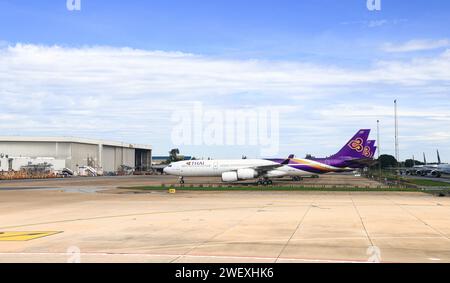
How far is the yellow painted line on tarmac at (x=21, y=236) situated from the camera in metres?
16.4

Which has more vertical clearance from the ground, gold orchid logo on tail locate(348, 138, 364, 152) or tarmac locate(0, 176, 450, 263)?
gold orchid logo on tail locate(348, 138, 364, 152)

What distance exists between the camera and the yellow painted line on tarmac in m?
16.4

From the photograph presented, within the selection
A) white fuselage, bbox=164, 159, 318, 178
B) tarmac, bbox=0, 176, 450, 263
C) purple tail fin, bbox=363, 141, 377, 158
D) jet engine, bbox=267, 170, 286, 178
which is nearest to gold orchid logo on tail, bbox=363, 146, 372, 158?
purple tail fin, bbox=363, 141, 377, 158

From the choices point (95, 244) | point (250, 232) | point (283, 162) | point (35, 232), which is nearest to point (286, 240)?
point (250, 232)

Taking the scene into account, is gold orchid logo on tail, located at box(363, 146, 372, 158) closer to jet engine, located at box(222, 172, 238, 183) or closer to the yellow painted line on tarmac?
jet engine, located at box(222, 172, 238, 183)

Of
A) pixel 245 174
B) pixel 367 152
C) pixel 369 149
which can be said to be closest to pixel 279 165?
pixel 245 174

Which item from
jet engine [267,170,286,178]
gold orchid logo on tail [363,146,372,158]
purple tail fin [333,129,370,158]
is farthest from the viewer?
gold orchid logo on tail [363,146,372,158]

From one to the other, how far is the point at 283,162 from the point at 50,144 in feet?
354

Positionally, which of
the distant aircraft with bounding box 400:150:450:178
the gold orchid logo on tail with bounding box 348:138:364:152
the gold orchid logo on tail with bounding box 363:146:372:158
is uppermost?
the gold orchid logo on tail with bounding box 348:138:364:152

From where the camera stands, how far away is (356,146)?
7238 cm

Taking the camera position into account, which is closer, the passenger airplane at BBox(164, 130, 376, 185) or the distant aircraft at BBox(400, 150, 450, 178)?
the passenger airplane at BBox(164, 130, 376, 185)

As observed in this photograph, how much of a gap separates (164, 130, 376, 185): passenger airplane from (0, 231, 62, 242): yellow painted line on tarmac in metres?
49.0

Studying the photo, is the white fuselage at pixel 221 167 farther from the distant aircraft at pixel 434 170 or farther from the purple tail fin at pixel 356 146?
the distant aircraft at pixel 434 170
